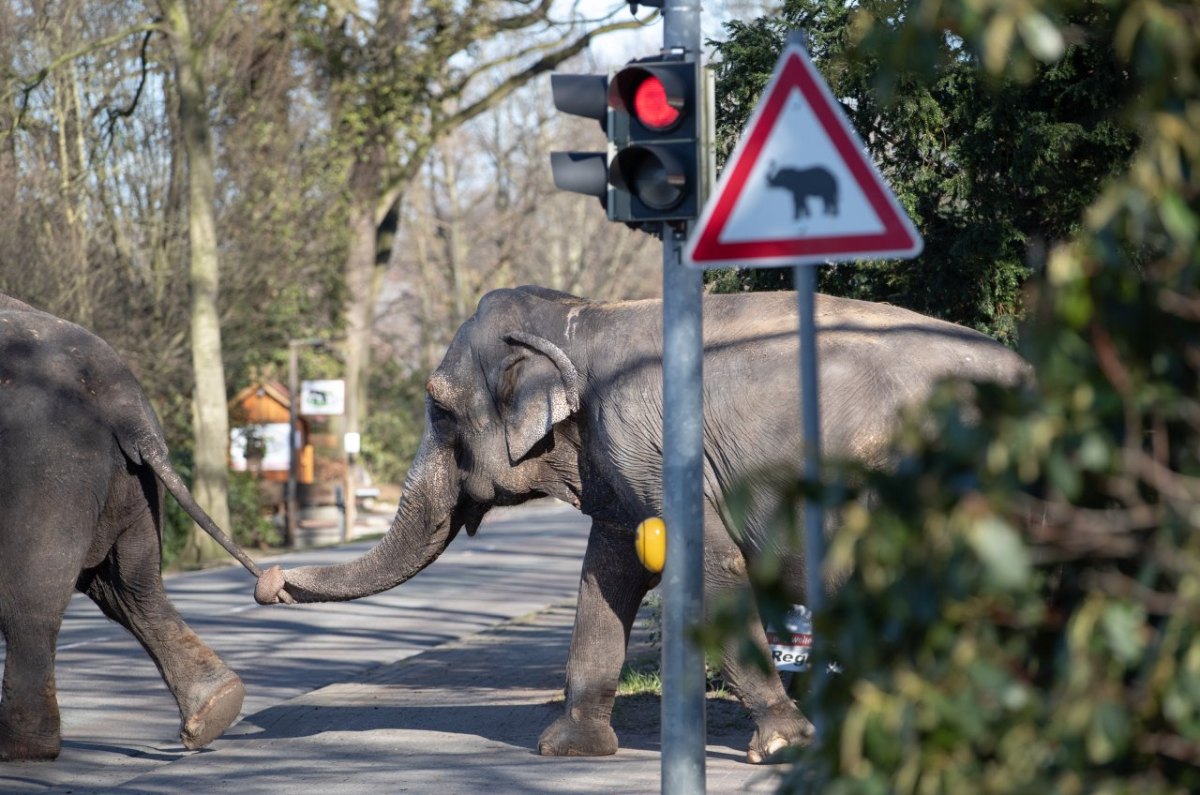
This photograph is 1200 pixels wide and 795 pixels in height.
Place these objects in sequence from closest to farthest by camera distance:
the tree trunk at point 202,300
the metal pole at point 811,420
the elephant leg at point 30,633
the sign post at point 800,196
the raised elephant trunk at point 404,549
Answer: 1. the metal pole at point 811,420
2. the sign post at point 800,196
3. the elephant leg at point 30,633
4. the raised elephant trunk at point 404,549
5. the tree trunk at point 202,300

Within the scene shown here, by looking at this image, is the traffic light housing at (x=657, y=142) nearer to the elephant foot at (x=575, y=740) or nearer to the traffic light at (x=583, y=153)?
the traffic light at (x=583, y=153)

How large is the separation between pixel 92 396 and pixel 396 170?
2890cm

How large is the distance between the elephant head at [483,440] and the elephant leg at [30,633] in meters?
1.07

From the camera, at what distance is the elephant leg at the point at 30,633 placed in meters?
8.68

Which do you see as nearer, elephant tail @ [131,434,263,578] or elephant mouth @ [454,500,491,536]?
elephant tail @ [131,434,263,578]

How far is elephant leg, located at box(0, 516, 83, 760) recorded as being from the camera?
28.5 feet

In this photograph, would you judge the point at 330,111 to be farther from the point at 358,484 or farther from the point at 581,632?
the point at 581,632

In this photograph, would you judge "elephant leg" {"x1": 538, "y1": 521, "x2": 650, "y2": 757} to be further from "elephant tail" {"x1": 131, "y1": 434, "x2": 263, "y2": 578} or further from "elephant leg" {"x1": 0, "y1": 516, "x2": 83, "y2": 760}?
"elephant leg" {"x1": 0, "y1": 516, "x2": 83, "y2": 760}

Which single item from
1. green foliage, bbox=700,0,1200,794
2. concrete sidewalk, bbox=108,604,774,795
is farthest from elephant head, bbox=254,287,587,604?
green foliage, bbox=700,0,1200,794

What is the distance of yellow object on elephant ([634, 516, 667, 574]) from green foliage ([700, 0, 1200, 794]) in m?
3.65

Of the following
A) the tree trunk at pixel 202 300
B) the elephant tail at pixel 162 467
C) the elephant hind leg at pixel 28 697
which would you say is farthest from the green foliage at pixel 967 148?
the tree trunk at pixel 202 300

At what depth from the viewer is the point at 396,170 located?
37.7 m

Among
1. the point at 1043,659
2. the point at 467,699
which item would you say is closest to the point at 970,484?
Result: the point at 1043,659

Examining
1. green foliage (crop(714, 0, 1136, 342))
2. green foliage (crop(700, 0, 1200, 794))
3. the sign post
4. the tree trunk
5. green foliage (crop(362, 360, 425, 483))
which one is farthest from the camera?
green foliage (crop(362, 360, 425, 483))
